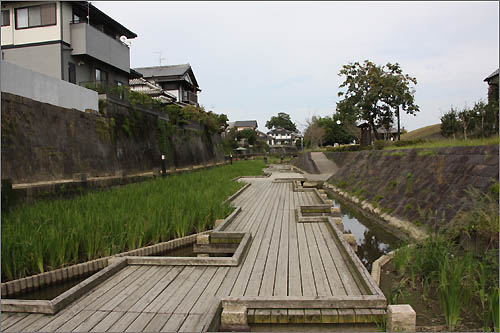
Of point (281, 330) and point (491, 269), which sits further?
point (491, 269)

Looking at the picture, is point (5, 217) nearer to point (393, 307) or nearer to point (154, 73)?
point (393, 307)

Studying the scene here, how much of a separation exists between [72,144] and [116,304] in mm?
7840

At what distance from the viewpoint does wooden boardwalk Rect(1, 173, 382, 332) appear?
247 cm

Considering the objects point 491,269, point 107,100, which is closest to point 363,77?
point 107,100

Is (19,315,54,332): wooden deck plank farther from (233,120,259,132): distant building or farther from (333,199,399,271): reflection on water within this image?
(233,120,259,132): distant building

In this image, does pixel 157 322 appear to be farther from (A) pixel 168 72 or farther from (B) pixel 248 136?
(B) pixel 248 136

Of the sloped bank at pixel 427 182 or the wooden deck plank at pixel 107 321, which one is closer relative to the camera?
the wooden deck plank at pixel 107 321

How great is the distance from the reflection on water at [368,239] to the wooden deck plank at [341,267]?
81 cm

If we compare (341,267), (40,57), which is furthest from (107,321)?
(40,57)

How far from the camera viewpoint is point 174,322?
8.06ft

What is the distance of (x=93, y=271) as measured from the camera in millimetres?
4078

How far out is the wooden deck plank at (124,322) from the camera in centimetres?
237

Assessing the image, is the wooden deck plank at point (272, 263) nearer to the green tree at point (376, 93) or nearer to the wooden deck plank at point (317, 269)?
the wooden deck plank at point (317, 269)

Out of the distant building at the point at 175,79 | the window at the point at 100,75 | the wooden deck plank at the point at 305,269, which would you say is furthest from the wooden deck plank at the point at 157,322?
the distant building at the point at 175,79
